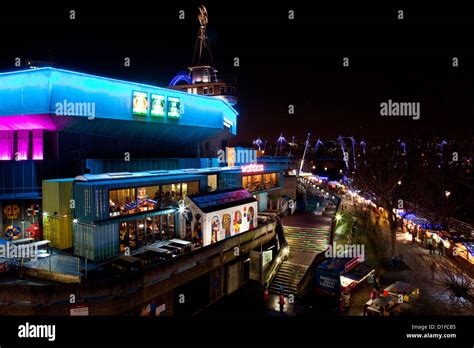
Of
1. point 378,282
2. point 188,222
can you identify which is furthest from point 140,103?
point 378,282

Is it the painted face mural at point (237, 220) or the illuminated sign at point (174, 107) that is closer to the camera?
the painted face mural at point (237, 220)

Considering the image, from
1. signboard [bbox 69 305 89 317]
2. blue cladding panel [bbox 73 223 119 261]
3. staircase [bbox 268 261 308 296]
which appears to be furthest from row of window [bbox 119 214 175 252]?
staircase [bbox 268 261 308 296]

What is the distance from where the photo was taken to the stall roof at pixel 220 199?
881 inches

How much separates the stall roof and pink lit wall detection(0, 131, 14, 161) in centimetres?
1420

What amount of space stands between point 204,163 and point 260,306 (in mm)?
17801

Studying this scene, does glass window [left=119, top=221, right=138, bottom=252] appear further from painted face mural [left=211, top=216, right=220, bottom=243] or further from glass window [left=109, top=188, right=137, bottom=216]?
painted face mural [left=211, top=216, right=220, bottom=243]

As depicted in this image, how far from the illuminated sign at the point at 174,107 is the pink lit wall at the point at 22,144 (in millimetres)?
11442

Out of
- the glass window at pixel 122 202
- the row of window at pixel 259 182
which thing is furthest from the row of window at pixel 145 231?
the row of window at pixel 259 182

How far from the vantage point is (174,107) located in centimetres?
2948

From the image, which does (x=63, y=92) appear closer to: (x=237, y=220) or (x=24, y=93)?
(x=24, y=93)

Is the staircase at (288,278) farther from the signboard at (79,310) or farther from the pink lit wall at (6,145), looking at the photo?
the pink lit wall at (6,145)

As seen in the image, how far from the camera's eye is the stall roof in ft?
73.4

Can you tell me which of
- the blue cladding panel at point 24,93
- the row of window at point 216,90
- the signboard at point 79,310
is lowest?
the signboard at point 79,310

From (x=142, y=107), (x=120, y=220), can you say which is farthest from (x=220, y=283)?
(x=142, y=107)
